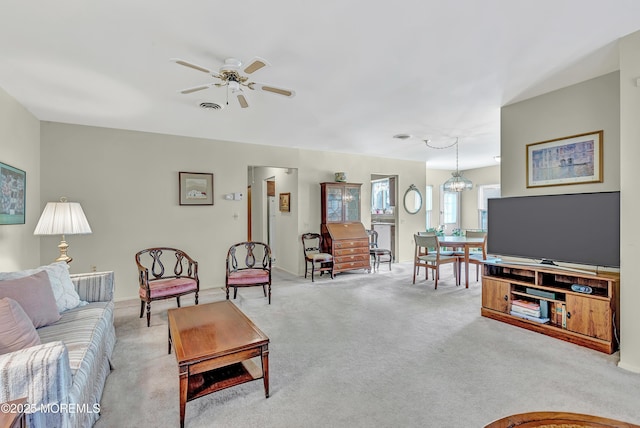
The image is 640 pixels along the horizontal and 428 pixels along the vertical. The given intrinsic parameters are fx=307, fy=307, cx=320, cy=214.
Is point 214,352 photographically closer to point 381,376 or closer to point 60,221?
point 381,376

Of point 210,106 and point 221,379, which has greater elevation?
point 210,106

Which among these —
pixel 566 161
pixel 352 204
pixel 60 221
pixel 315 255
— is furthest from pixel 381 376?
pixel 352 204

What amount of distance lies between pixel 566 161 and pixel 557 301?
143cm

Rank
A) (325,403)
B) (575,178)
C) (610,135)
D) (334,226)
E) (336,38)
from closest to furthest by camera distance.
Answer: (325,403)
(336,38)
(610,135)
(575,178)
(334,226)

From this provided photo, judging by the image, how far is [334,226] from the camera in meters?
6.07

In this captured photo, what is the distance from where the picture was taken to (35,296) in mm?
2135

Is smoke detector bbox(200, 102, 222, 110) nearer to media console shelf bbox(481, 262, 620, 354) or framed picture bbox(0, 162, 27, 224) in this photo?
framed picture bbox(0, 162, 27, 224)

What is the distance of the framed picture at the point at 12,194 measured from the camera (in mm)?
2939

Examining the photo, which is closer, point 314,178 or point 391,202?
point 314,178

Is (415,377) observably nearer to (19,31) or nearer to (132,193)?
(19,31)

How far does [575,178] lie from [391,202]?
4.55 m

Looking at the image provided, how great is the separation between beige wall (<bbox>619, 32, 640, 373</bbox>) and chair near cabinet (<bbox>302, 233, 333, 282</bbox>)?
394cm

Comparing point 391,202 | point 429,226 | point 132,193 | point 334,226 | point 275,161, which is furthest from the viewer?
point 429,226

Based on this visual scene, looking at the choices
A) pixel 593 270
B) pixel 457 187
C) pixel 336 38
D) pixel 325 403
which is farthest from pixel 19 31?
pixel 457 187
